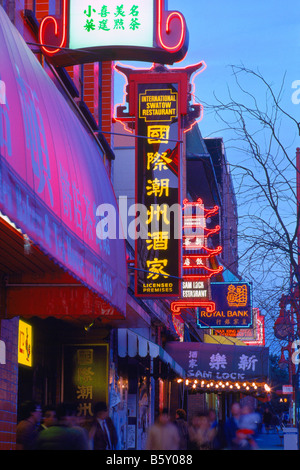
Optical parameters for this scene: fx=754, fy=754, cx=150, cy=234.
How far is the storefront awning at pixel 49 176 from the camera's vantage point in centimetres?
673

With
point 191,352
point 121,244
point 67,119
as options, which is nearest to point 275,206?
point 121,244

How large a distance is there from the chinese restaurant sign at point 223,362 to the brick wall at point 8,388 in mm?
15035

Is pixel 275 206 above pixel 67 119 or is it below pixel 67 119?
below

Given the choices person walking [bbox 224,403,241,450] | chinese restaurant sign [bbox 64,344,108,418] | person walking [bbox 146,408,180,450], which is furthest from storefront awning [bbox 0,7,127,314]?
chinese restaurant sign [bbox 64,344,108,418]

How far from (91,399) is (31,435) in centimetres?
577

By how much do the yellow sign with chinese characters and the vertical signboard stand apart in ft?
13.7

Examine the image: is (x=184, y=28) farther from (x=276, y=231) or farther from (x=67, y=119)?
(x=276, y=231)

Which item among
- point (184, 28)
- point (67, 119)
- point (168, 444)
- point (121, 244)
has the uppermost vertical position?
point (184, 28)

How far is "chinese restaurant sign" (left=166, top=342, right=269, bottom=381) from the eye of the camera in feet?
83.2

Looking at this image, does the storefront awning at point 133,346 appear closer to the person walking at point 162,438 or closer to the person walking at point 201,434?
the person walking at point 201,434

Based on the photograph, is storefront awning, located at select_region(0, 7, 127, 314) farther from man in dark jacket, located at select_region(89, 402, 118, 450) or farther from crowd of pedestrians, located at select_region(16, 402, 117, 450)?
crowd of pedestrians, located at select_region(16, 402, 117, 450)

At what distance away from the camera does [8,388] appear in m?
10.4

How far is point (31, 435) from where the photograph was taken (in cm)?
1011

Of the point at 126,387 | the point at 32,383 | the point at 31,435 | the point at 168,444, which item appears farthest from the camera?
the point at 126,387
